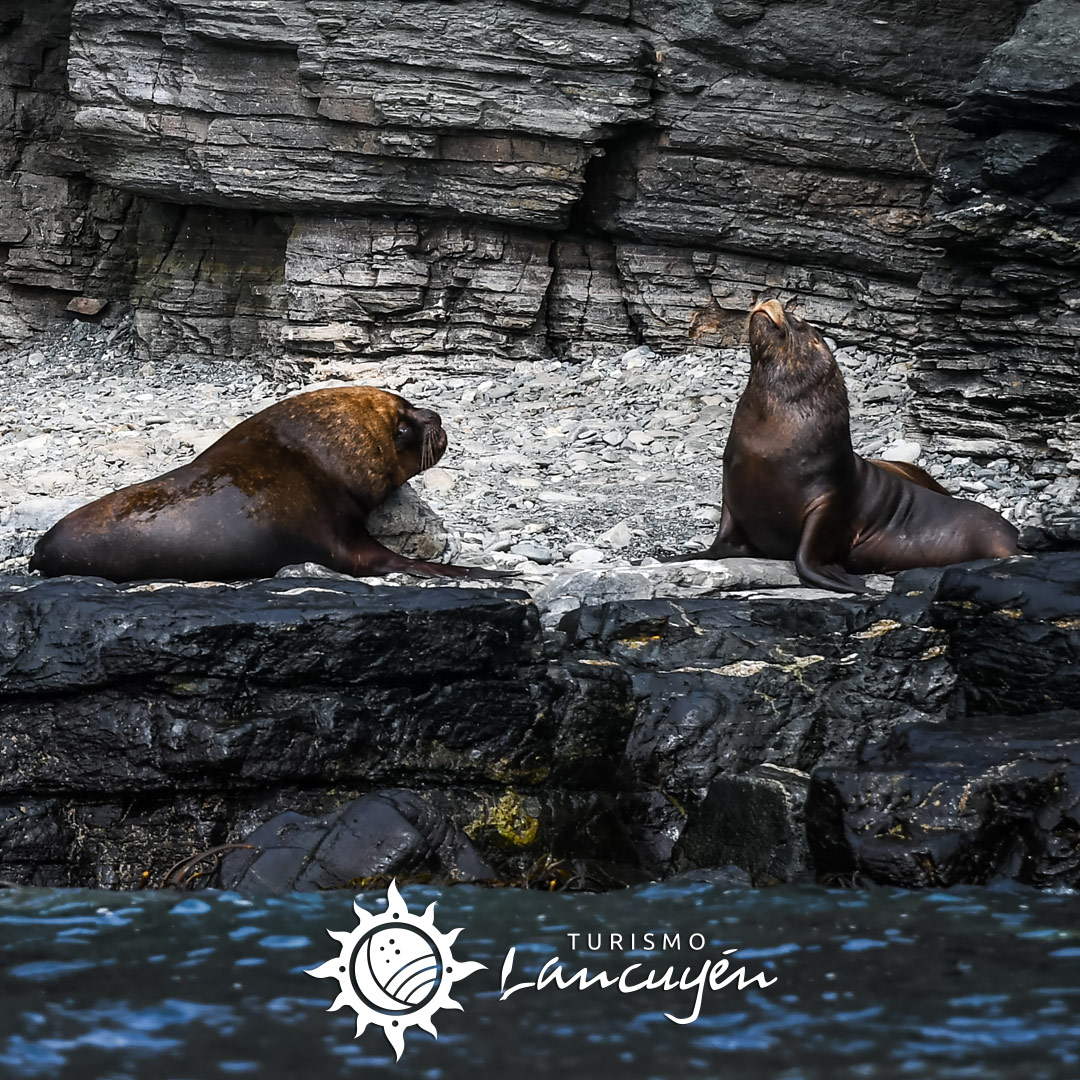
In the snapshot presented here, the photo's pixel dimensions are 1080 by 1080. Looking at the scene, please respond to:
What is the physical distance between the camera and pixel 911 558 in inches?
254

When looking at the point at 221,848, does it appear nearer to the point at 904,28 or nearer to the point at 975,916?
the point at 975,916

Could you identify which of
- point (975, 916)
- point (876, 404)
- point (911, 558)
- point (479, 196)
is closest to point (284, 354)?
point (479, 196)

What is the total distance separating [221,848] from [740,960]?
1510 mm

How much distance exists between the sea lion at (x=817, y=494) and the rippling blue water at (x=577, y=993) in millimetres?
3072

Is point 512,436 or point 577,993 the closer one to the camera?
point 577,993

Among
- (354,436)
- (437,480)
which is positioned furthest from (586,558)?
(437,480)

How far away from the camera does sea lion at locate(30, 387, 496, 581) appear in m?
5.43

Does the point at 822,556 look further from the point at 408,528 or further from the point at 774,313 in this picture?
the point at 408,528

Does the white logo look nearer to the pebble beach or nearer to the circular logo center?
the circular logo center

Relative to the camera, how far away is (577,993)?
2.76 metres

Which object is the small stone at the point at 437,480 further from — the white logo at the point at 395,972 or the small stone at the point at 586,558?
the white logo at the point at 395,972

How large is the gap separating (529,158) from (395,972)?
29.3ft

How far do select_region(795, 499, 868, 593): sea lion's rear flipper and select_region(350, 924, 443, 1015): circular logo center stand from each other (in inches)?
127

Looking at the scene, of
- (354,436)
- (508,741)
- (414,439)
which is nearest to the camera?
(508,741)
